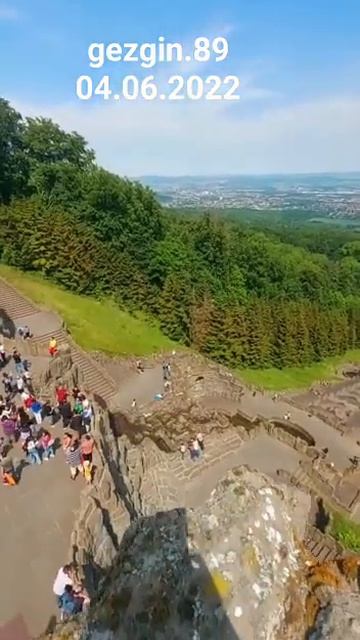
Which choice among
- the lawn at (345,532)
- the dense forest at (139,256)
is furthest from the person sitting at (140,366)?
the lawn at (345,532)

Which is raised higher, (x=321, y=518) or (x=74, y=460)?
(x=74, y=460)

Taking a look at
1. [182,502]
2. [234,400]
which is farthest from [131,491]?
[234,400]

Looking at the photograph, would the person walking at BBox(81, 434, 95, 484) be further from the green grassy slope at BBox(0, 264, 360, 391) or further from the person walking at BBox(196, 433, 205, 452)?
the green grassy slope at BBox(0, 264, 360, 391)

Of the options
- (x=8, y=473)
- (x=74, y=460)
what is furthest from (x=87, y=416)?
(x=8, y=473)

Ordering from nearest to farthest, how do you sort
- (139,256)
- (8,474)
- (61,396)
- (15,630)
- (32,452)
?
(15,630) → (8,474) → (32,452) → (61,396) → (139,256)

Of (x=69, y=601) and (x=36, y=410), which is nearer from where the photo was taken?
(x=69, y=601)

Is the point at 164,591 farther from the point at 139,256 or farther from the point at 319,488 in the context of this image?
the point at 139,256

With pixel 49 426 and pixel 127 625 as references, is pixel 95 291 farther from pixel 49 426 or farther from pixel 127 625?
pixel 127 625

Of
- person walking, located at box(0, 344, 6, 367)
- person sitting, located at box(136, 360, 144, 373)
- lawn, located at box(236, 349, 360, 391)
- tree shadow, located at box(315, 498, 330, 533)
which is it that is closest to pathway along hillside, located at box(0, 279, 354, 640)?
tree shadow, located at box(315, 498, 330, 533)
